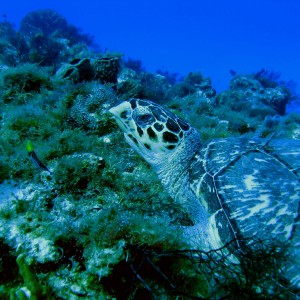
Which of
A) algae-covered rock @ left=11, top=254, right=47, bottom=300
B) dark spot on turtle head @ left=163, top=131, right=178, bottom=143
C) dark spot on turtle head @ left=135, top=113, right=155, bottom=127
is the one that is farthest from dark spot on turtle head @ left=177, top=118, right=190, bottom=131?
algae-covered rock @ left=11, top=254, right=47, bottom=300

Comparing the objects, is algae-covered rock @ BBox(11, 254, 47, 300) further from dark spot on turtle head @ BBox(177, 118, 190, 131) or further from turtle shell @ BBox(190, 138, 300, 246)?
dark spot on turtle head @ BBox(177, 118, 190, 131)

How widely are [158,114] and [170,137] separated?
1.06 feet

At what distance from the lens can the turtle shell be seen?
167 centimetres

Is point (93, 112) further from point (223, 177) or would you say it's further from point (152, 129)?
point (223, 177)

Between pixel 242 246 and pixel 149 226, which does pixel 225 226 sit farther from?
pixel 149 226

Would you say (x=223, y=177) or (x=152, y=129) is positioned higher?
(x=152, y=129)

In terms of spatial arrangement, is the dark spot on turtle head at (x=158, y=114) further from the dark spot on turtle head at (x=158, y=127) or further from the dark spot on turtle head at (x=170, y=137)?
the dark spot on turtle head at (x=170, y=137)

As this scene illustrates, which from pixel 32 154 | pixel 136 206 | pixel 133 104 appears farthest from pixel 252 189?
pixel 32 154

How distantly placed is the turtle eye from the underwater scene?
0.01 m

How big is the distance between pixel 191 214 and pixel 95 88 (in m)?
2.46

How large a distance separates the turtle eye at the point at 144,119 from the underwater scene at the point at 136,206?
13 millimetres

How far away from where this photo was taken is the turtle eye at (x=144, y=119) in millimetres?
2650

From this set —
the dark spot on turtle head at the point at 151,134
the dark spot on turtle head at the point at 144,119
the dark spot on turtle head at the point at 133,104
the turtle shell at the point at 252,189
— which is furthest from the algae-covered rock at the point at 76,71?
the turtle shell at the point at 252,189

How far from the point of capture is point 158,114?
2.69 meters
